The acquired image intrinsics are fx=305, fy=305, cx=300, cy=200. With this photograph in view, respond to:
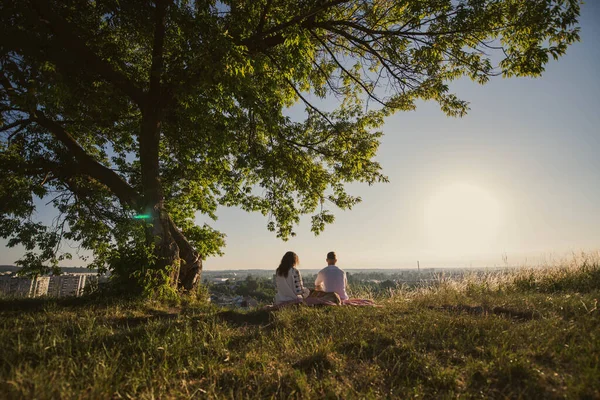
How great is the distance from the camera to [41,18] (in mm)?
7449

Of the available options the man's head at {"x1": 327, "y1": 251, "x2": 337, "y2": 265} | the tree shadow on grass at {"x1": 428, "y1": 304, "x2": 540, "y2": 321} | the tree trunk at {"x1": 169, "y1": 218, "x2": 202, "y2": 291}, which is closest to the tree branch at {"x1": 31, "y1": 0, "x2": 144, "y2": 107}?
the tree trunk at {"x1": 169, "y1": 218, "x2": 202, "y2": 291}

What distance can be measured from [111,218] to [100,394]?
11227mm

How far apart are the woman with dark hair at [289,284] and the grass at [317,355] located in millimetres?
1896

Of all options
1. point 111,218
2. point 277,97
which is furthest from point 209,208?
point 277,97

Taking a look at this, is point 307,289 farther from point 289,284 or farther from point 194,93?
point 194,93

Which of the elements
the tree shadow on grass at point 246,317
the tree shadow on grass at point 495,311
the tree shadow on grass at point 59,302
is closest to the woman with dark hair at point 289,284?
the tree shadow on grass at point 246,317

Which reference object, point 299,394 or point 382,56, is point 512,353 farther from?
point 382,56

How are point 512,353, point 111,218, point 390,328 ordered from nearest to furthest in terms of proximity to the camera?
point 512,353 → point 390,328 → point 111,218

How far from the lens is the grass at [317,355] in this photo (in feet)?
10.0

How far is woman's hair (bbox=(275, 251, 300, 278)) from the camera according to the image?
8125 mm

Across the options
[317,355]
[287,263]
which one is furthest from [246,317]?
[317,355]

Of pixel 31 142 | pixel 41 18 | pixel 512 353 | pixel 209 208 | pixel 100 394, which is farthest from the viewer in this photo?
pixel 209 208

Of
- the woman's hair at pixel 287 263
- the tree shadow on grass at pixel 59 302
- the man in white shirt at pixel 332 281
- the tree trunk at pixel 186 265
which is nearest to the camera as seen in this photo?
the tree shadow on grass at pixel 59 302

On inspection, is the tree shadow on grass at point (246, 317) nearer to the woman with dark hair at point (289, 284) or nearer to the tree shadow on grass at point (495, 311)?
the woman with dark hair at point (289, 284)
